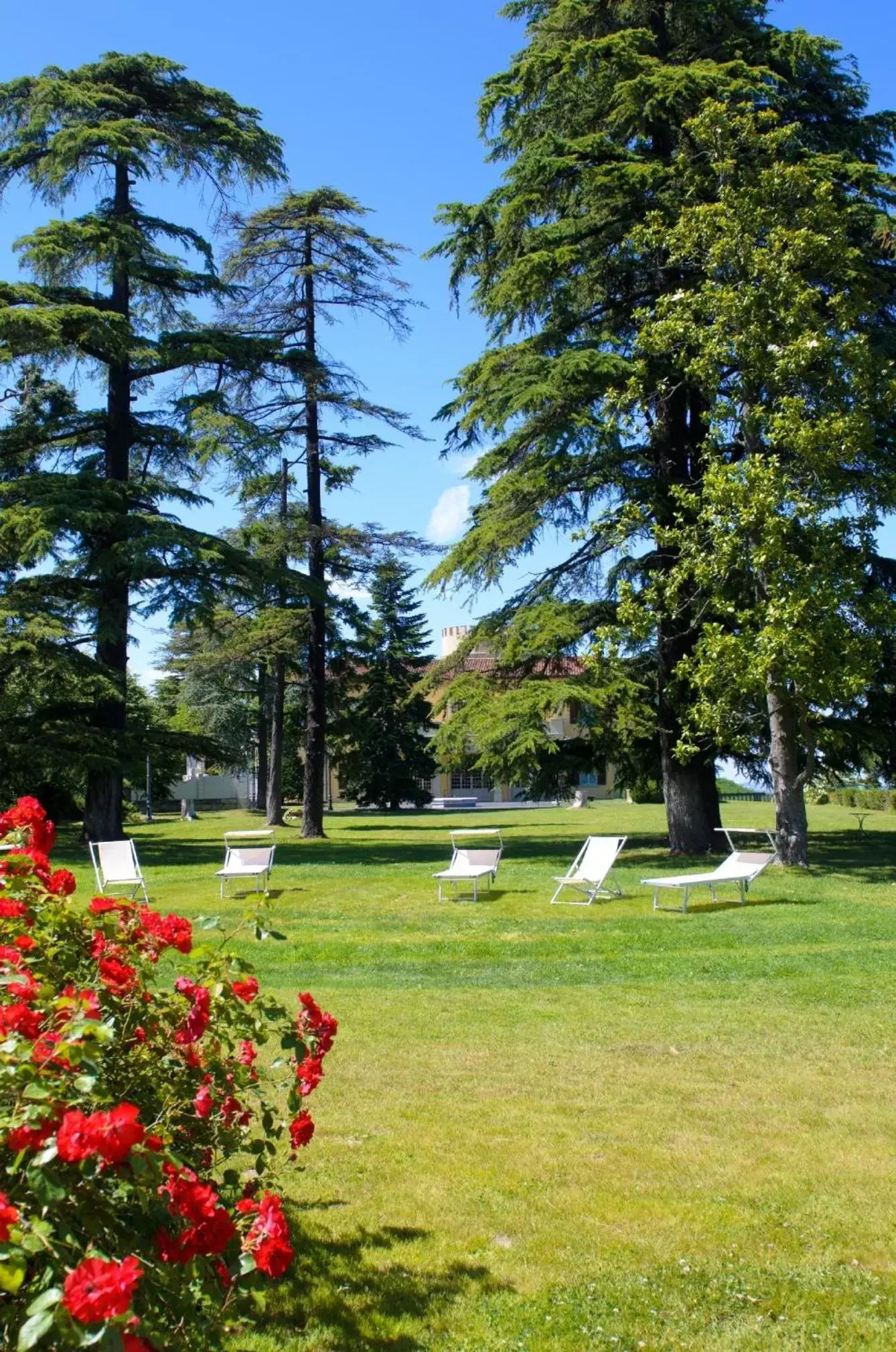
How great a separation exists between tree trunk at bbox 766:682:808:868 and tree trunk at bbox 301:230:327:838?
14.0m

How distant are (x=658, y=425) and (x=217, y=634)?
40.4ft

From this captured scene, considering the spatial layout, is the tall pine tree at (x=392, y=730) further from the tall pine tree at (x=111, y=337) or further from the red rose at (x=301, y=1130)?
the red rose at (x=301, y=1130)

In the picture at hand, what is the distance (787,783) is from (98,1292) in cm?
1577

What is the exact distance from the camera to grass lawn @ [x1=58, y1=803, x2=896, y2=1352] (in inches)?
139

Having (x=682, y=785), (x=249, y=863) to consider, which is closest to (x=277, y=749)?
(x=682, y=785)

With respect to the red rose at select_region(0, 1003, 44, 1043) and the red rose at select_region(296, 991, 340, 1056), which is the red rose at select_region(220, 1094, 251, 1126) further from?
the red rose at select_region(0, 1003, 44, 1043)

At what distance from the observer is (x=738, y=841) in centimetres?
2327

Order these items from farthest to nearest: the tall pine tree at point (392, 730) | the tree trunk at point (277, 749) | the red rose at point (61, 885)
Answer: the tall pine tree at point (392, 730), the tree trunk at point (277, 749), the red rose at point (61, 885)

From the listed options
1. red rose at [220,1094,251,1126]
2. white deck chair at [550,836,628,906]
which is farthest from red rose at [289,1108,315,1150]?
white deck chair at [550,836,628,906]

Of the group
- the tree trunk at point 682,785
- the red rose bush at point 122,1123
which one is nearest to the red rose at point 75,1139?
the red rose bush at point 122,1123

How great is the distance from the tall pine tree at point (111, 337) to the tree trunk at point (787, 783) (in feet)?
35.4

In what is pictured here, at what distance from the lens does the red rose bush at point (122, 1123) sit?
1983 mm

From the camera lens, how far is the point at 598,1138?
16.8ft

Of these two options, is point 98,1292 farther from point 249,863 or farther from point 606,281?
point 606,281
